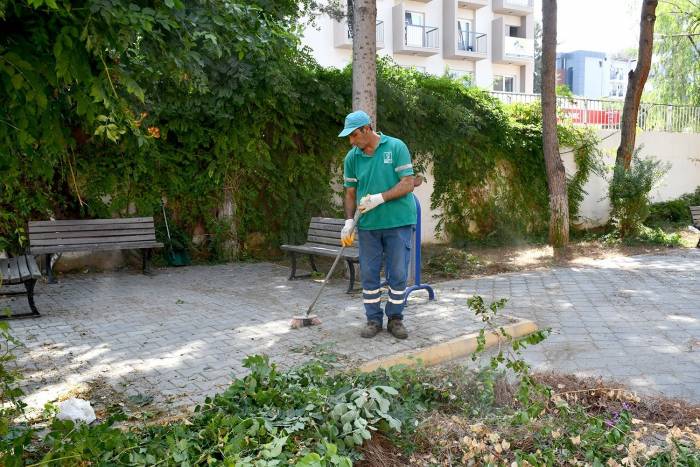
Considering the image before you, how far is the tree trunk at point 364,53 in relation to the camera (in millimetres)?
7576

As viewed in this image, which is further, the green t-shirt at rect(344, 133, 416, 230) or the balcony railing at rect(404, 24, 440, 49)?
the balcony railing at rect(404, 24, 440, 49)

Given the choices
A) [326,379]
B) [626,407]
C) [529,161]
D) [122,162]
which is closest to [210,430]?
[326,379]

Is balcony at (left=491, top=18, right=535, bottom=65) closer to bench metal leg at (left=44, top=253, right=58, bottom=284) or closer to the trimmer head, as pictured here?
bench metal leg at (left=44, top=253, right=58, bottom=284)

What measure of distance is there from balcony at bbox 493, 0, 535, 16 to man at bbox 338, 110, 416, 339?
32.0 m

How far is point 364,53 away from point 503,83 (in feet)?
96.2

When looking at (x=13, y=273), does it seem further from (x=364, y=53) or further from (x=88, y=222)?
(x=364, y=53)

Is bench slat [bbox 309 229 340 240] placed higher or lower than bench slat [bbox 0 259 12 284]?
higher

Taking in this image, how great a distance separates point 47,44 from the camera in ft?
8.23

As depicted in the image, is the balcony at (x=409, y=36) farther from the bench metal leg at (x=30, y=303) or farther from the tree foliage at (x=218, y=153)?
the bench metal leg at (x=30, y=303)

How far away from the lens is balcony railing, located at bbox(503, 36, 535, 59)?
33.8 metres

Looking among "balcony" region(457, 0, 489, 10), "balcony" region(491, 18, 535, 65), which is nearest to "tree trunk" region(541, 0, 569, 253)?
"balcony" region(457, 0, 489, 10)

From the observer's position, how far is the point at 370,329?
17.4 feet

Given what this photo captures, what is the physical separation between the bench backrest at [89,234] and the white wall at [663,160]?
9486mm

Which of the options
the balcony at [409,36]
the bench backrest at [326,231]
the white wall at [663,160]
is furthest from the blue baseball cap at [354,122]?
the balcony at [409,36]
